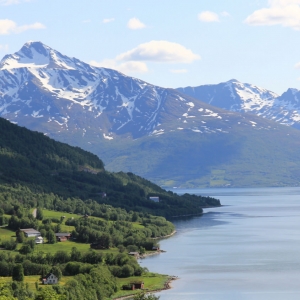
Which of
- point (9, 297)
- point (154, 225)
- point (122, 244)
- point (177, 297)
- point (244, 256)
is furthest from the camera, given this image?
point (154, 225)

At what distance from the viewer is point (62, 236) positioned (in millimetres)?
154375

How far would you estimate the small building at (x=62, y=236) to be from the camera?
500 feet

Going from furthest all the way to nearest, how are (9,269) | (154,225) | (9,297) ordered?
(154,225), (9,269), (9,297)

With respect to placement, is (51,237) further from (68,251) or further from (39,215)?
(39,215)

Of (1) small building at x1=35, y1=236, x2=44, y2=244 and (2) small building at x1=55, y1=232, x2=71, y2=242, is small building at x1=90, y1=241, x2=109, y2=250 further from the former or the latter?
(1) small building at x1=35, y1=236, x2=44, y2=244

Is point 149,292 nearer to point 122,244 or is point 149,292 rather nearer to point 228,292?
point 228,292

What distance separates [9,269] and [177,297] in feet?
75.3

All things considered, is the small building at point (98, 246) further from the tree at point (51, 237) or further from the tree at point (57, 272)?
the tree at point (57, 272)

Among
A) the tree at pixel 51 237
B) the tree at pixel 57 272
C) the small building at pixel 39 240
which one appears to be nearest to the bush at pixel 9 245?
the small building at pixel 39 240

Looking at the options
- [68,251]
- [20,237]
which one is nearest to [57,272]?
→ [68,251]

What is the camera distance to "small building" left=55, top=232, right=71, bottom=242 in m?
152

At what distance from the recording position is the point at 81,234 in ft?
516

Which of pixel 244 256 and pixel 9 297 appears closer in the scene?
pixel 9 297

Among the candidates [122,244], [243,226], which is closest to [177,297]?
[122,244]
